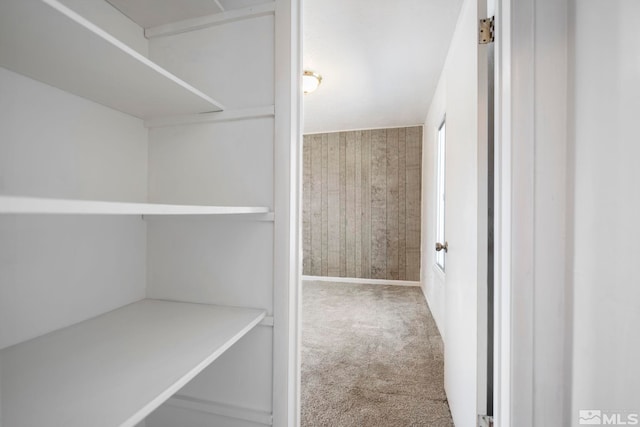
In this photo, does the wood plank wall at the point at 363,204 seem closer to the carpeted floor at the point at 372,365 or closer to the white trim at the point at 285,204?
the carpeted floor at the point at 372,365

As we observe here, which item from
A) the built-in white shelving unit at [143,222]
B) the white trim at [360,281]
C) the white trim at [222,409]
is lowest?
the white trim at [360,281]

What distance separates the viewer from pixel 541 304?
86 centimetres

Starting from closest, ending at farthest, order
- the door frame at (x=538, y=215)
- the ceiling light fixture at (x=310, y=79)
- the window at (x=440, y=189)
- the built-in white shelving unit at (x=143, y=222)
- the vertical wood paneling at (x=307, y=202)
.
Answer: the built-in white shelving unit at (x=143, y=222)
the door frame at (x=538, y=215)
the ceiling light fixture at (x=310, y=79)
the window at (x=440, y=189)
the vertical wood paneling at (x=307, y=202)

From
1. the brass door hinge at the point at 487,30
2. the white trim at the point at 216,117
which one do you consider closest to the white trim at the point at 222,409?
the white trim at the point at 216,117

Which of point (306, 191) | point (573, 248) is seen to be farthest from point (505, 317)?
point (306, 191)

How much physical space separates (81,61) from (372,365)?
2308mm

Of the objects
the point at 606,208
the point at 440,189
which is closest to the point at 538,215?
the point at 606,208

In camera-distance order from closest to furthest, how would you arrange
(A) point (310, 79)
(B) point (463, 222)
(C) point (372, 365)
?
1. (B) point (463, 222)
2. (C) point (372, 365)
3. (A) point (310, 79)

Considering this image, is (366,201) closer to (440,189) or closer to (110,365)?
(440,189)

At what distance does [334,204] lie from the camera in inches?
186

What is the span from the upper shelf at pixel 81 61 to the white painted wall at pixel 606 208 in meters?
1.09

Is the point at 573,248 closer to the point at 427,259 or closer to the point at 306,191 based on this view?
the point at 427,259

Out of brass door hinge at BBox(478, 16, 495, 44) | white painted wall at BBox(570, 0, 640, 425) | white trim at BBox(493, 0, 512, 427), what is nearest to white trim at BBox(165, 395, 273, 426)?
white trim at BBox(493, 0, 512, 427)

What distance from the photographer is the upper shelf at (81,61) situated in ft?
1.82
